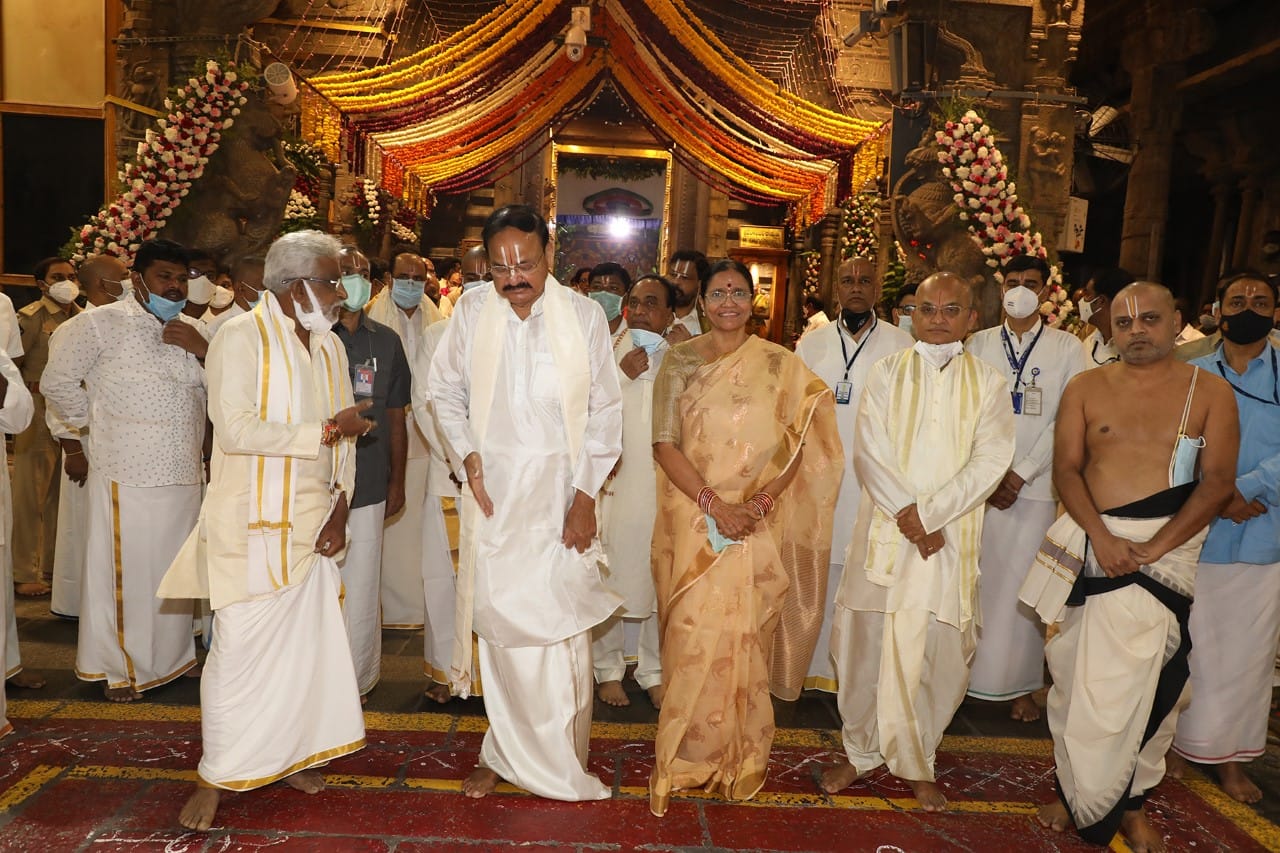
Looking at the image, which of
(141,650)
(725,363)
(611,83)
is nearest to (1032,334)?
(725,363)

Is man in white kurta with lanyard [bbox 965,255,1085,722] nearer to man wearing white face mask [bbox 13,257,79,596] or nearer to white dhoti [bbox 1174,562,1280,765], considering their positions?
white dhoti [bbox 1174,562,1280,765]

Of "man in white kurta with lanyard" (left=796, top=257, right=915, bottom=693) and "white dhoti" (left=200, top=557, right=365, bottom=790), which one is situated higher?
"man in white kurta with lanyard" (left=796, top=257, right=915, bottom=693)

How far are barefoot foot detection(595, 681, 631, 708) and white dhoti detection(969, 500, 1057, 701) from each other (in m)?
1.87

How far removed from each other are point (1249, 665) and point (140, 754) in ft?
15.5

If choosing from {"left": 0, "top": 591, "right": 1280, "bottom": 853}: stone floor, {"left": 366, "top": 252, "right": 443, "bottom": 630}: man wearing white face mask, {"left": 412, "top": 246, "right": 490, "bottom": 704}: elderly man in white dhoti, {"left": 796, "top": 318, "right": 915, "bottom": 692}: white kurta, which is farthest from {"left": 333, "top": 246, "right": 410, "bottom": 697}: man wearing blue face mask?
{"left": 796, "top": 318, "right": 915, "bottom": 692}: white kurta

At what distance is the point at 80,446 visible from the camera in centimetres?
470

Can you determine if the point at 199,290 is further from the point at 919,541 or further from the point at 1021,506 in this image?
the point at 1021,506

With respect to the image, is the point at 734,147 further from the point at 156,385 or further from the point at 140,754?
the point at 140,754

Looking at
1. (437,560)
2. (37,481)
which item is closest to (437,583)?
(437,560)

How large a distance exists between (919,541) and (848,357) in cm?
164

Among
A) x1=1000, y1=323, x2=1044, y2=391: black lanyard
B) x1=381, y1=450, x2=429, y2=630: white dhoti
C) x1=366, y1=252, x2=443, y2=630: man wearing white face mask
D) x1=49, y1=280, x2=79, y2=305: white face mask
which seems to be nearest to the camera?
x1=1000, y1=323, x2=1044, y2=391: black lanyard

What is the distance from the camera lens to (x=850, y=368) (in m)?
4.91

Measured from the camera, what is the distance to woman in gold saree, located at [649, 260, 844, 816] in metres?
3.49

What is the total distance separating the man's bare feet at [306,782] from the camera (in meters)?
3.44
